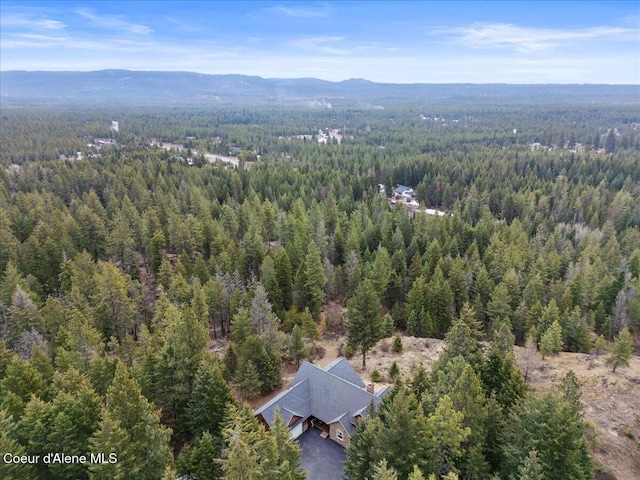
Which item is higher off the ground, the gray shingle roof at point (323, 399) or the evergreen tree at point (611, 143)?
the evergreen tree at point (611, 143)

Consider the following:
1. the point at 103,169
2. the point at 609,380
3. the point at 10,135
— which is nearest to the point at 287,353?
the point at 609,380

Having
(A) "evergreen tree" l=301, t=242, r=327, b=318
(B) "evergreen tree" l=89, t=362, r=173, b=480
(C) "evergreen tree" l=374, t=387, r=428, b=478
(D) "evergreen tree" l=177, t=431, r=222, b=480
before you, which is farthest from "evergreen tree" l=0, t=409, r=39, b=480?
(A) "evergreen tree" l=301, t=242, r=327, b=318

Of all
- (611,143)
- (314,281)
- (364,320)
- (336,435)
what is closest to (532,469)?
(336,435)

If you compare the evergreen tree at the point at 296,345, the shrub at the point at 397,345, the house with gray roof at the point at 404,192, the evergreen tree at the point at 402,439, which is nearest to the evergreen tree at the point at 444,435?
the evergreen tree at the point at 402,439

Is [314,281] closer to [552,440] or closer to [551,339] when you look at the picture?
[551,339]

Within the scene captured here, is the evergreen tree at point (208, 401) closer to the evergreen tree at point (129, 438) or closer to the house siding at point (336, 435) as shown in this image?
the evergreen tree at point (129, 438)

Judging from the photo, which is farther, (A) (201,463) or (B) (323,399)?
(B) (323,399)

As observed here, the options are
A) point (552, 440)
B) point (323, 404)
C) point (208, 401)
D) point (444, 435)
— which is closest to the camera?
point (552, 440)
